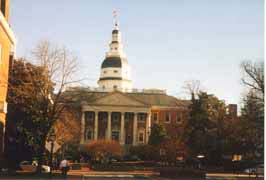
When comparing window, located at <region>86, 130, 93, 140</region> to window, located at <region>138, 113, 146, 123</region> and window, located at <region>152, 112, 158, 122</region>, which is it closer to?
window, located at <region>138, 113, 146, 123</region>

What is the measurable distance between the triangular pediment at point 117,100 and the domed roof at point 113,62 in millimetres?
19438

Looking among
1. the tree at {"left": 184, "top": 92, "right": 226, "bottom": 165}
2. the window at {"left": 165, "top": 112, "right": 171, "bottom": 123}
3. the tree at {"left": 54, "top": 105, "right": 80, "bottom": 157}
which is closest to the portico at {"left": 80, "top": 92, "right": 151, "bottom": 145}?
the window at {"left": 165, "top": 112, "right": 171, "bottom": 123}

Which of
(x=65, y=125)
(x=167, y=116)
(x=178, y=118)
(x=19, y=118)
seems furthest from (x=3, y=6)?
(x=167, y=116)

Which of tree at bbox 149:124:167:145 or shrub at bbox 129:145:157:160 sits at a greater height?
tree at bbox 149:124:167:145

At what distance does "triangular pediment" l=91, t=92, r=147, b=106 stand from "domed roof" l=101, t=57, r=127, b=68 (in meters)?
19.4

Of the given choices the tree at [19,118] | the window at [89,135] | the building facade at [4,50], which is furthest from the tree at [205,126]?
the window at [89,135]

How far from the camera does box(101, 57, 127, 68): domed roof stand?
108075mm

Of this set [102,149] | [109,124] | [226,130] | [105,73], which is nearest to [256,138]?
[226,130]

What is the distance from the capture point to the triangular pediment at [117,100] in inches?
3487

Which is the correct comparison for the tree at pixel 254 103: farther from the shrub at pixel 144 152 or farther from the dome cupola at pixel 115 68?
the dome cupola at pixel 115 68

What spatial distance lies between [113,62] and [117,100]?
21.3 metres

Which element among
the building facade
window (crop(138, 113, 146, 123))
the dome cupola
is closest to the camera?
the building facade

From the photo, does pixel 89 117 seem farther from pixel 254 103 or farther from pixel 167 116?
pixel 254 103

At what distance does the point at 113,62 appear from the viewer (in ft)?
358
